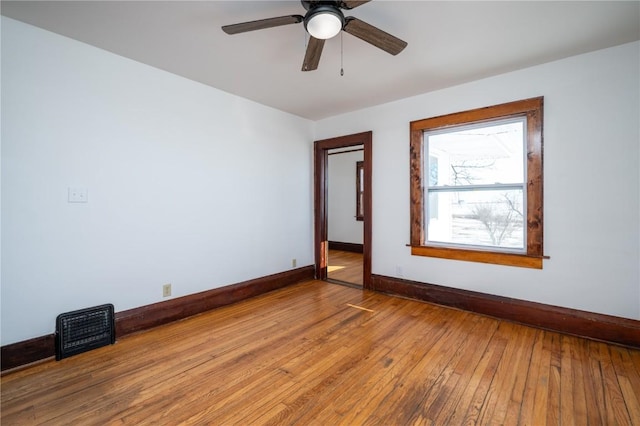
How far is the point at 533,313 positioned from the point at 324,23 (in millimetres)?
3158

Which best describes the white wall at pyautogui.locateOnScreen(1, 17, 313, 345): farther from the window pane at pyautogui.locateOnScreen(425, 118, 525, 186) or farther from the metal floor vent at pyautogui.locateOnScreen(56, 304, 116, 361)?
the window pane at pyautogui.locateOnScreen(425, 118, 525, 186)

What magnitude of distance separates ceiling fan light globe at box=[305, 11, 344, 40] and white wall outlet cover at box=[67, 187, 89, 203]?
2.25m

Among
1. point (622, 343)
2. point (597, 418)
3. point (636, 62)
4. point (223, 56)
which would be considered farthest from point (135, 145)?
point (622, 343)

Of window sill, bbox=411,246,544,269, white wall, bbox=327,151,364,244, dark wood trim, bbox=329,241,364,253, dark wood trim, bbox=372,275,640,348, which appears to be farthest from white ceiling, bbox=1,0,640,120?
dark wood trim, bbox=329,241,364,253

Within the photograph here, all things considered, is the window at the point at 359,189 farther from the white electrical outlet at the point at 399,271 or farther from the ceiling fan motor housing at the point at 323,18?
the ceiling fan motor housing at the point at 323,18

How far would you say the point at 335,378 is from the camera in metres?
2.01

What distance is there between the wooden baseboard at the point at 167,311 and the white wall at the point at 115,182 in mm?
72

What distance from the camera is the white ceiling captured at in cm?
199

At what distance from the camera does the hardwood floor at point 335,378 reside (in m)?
1.67

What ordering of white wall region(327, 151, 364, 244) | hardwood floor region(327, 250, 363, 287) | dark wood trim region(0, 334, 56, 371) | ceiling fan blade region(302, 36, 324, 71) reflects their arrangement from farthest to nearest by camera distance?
1. white wall region(327, 151, 364, 244)
2. hardwood floor region(327, 250, 363, 287)
3. dark wood trim region(0, 334, 56, 371)
4. ceiling fan blade region(302, 36, 324, 71)

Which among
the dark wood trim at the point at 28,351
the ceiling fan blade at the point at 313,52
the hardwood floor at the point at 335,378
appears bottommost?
the hardwood floor at the point at 335,378

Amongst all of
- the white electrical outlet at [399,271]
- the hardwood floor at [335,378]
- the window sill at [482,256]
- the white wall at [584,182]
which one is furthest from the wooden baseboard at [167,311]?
the white wall at [584,182]

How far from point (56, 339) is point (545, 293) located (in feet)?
14.1

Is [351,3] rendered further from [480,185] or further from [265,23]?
[480,185]
